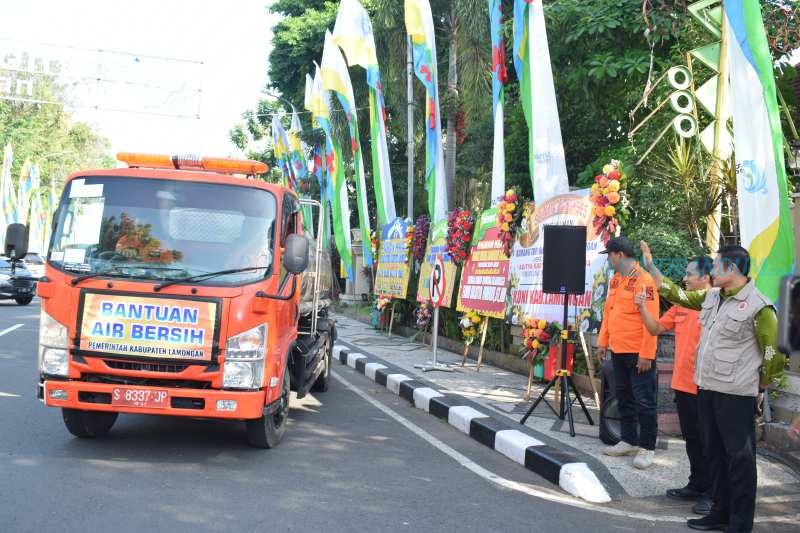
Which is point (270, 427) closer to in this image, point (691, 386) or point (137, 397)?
point (137, 397)

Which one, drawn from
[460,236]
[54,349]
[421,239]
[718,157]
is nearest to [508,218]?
[460,236]

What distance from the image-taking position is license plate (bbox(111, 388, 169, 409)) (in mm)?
5977

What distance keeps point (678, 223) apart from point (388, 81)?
17.9 m

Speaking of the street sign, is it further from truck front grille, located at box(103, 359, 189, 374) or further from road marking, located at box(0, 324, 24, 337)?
road marking, located at box(0, 324, 24, 337)

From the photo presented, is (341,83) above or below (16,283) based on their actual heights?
above

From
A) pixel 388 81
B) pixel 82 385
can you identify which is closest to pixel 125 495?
pixel 82 385

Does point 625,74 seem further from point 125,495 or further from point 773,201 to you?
point 125,495

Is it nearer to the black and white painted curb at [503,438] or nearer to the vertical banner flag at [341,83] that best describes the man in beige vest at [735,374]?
the black and white painted curb at [503,438]

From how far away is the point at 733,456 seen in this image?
15.8 ft

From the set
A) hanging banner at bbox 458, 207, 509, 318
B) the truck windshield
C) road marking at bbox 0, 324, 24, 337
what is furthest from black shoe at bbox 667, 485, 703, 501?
road marking at bbox 0, 324, 24, 337

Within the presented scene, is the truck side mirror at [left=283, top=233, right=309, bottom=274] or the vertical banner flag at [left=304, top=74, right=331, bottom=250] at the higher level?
the vertical banner flag at [left=304, top=74, right=331, bottom=250]

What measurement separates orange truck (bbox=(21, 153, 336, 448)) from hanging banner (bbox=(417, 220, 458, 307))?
24.9ft

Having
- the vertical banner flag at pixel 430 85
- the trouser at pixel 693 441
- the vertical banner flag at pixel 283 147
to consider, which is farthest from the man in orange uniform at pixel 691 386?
the vertical banner flag at pixel 283 147

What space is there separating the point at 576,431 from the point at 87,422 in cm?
460
